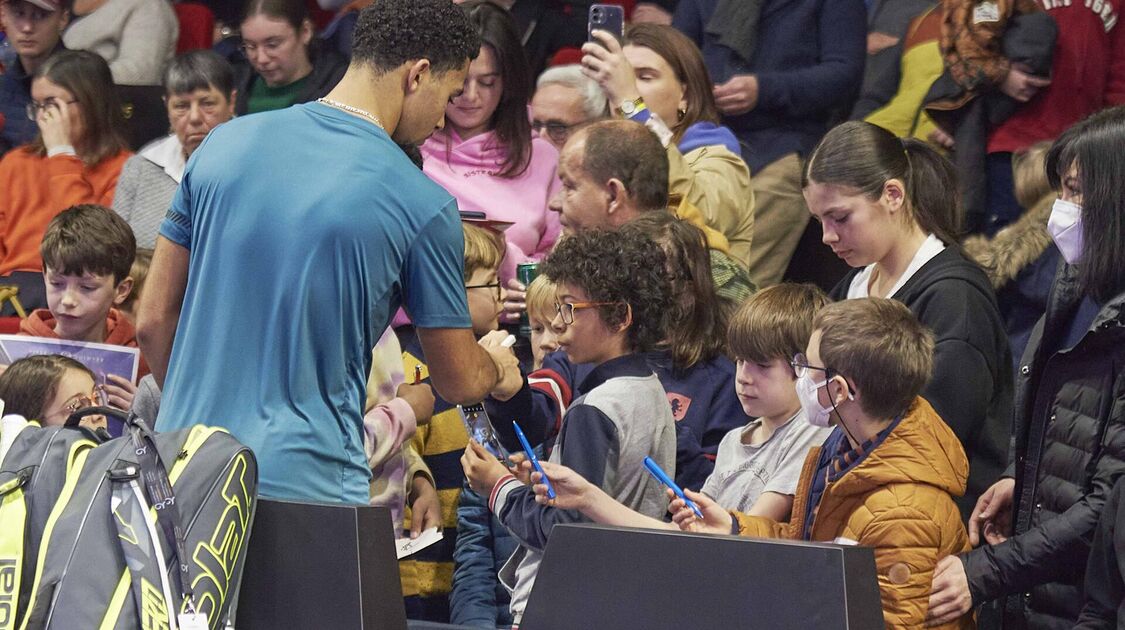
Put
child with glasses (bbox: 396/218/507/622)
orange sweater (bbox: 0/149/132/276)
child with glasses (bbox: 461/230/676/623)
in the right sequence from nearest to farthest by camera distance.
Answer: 1. child with glasses (bbox: 461/230/676/623)
2. child with glasses (bbox: 396/218/507/622)
3. orange sweater (bbox: 0/149/132/276)

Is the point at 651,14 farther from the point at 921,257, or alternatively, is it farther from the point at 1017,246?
the point at 921,257

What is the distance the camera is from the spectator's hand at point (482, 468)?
3537mm

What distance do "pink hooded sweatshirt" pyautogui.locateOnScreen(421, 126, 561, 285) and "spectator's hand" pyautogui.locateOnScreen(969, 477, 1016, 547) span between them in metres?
1.98

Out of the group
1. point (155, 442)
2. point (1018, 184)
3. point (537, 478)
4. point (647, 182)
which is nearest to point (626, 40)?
point (647, 182)

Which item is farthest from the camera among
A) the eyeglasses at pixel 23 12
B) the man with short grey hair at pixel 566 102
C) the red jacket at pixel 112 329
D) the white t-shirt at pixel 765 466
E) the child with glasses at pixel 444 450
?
the eyeglasses at pixel 23 12

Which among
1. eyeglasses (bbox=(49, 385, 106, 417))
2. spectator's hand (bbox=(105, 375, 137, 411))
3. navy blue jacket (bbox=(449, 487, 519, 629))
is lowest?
navy blue jacket (bbox=(449, 487, 519, 629))

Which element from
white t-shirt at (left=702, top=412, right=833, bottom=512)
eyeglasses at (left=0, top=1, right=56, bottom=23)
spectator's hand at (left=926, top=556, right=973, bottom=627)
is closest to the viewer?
spectator's hand at (left=926, top=556, right=973, bottom=627)

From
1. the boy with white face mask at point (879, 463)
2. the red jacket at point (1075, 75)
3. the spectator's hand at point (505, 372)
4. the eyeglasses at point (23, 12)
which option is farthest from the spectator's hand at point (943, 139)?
the eyeglasses at point (23, 12)

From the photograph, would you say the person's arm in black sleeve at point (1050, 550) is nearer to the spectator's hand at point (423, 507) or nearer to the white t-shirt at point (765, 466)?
the white t-shirt at point (765, 466)

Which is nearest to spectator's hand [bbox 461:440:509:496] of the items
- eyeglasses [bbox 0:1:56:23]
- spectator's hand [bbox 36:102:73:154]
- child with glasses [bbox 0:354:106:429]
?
child with glasses [bbox 0:354:106:429]

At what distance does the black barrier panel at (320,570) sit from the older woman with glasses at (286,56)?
3820 millimetres

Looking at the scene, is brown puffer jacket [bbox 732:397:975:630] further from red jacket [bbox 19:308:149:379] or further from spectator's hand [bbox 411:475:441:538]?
red jacket [bbox 19:308:149:379]

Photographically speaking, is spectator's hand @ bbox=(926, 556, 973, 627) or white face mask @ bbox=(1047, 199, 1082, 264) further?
white face mask @ bbox=(1047, 199, 1082, 264)

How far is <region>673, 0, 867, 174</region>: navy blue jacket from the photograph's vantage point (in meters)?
5.35
